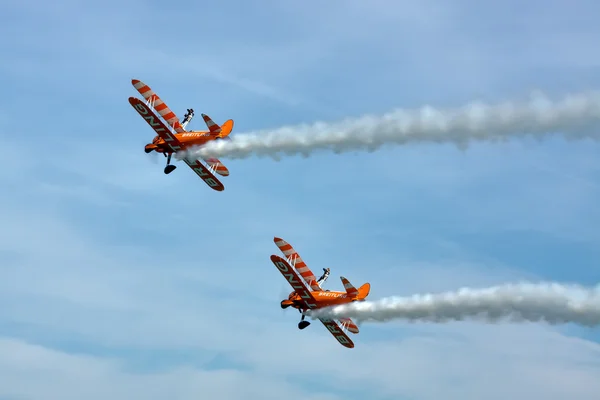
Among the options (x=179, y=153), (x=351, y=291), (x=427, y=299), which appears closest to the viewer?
(x=427, y=299)

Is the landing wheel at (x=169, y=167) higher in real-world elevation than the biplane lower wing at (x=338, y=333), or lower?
higher

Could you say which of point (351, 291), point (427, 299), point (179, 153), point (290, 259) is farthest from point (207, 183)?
point (427, 299)

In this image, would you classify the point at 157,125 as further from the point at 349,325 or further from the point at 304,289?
the point at 349,325

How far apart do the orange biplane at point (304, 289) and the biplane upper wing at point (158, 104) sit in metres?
9.01

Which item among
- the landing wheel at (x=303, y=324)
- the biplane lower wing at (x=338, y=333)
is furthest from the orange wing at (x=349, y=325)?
the landing wheel at (x=303, y=324)

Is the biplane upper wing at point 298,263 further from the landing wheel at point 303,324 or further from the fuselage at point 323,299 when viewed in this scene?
the landing wheel at point 303,324

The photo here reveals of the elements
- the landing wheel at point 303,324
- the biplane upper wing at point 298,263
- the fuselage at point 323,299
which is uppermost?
the biplane upper wing at point 298,263

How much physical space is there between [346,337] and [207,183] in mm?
12709

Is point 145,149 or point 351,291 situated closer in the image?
point 351,291

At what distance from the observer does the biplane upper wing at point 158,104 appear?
2778 inches

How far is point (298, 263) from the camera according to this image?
68.9 metres

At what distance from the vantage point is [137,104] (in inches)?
2721

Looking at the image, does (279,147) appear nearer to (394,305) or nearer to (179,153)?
(179,153)

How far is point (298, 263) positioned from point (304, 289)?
7.20ft
